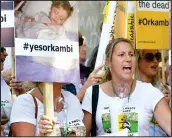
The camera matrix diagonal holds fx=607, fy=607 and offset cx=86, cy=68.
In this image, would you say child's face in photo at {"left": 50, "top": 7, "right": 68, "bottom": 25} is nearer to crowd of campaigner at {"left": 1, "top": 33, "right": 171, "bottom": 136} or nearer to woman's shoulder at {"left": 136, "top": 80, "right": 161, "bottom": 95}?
crowd of campaigner at {"left": 1, "top": 33, "right": 171, "bottom": 136}

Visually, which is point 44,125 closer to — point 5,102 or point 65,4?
point 5,102

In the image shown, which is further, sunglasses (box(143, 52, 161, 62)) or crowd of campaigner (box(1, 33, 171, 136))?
sunglasses (box(143, 52, 161, 62))

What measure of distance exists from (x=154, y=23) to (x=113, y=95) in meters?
0.73

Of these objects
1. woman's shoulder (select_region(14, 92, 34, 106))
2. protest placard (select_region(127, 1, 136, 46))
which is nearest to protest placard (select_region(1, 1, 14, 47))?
woman's shoulder (select_region(14, 92, 34, 106))

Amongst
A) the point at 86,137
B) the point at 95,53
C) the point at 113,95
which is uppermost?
the point at 95,53

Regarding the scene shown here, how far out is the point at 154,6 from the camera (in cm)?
534

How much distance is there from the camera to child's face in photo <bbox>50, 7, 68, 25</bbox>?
17.1 ft

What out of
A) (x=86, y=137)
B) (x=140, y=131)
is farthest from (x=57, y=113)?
(x=140, y=131)

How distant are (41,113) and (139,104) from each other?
846 mm

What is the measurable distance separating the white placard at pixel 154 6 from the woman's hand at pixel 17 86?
124 centimetres

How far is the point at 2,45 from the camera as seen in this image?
5.08 m

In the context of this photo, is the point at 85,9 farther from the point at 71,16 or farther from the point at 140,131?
the point at 140,131

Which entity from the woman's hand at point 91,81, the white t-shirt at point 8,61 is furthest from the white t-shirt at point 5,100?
the woman's hand at point 91,81

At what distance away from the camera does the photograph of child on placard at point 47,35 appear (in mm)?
5047
